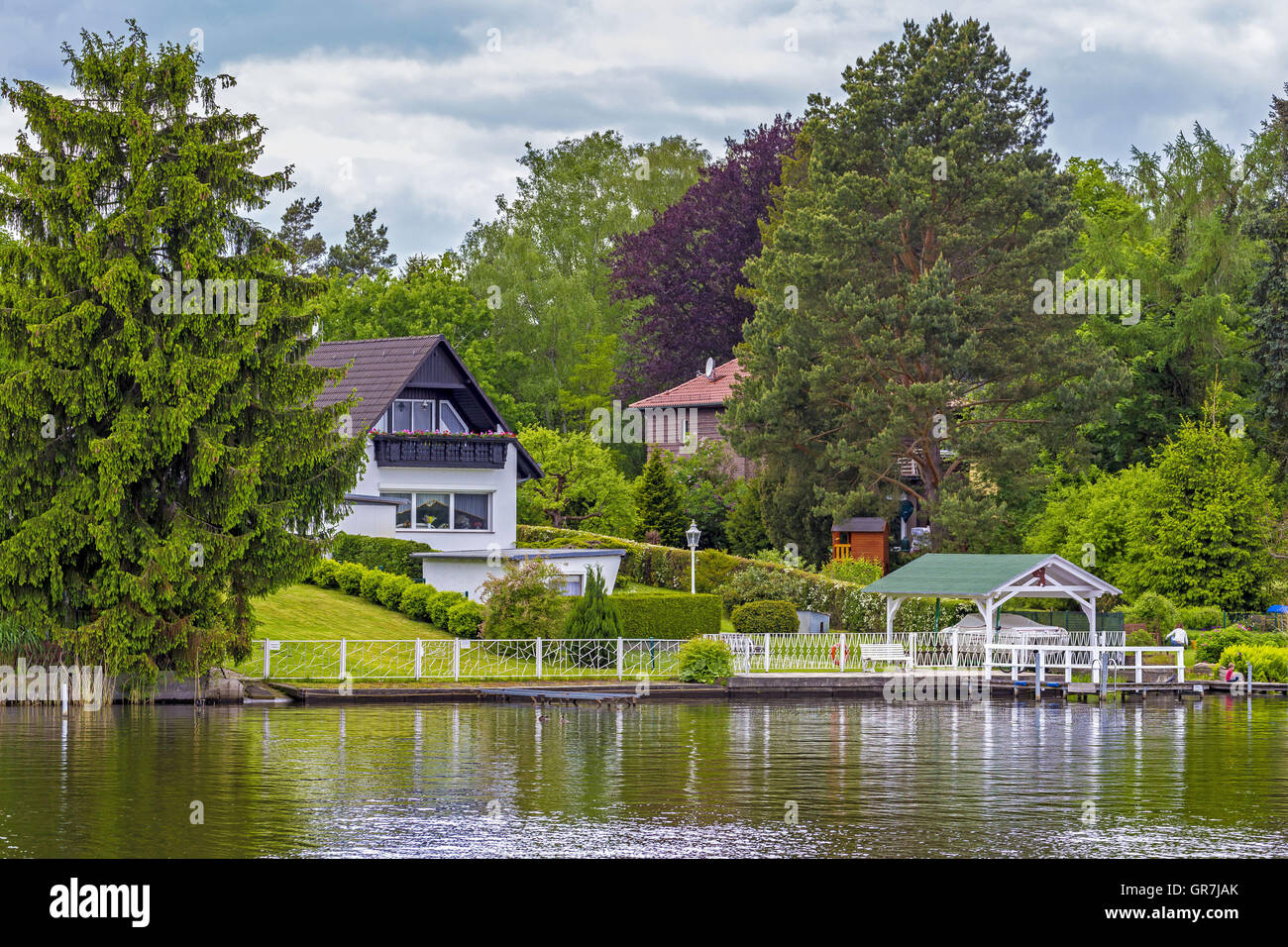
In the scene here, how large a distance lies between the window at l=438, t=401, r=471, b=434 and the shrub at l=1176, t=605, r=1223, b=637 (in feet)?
86.0

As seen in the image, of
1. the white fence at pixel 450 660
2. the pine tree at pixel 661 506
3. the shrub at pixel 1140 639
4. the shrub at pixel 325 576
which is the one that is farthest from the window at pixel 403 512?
the shrub at pixel 1140 639

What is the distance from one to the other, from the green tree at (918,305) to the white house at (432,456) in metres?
9.87

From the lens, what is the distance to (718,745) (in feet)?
105

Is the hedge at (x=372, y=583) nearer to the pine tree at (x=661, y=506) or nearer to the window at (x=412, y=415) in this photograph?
the window at (x=412, y=415)

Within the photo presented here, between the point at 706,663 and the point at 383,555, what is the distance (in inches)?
574

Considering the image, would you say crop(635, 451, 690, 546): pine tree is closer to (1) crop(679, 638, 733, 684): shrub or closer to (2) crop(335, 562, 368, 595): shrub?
(2) crop(335, 562, 368, 595): shrub

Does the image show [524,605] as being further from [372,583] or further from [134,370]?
[134,370]

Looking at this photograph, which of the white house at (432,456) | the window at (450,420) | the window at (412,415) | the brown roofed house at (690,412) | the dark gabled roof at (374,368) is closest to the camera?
the white house at (432,456)

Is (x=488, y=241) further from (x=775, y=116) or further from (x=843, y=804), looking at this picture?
(x=843, y=804)

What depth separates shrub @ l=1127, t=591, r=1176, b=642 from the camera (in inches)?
2099

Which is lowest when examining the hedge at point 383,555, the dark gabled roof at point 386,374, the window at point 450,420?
the hedge at point 383,555

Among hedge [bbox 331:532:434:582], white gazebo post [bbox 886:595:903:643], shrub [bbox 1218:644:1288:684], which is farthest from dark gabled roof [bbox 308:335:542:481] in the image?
shrub [bbox 1218:644:1288:684]

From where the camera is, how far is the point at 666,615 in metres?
49.4

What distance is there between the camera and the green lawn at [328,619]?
4456cm
